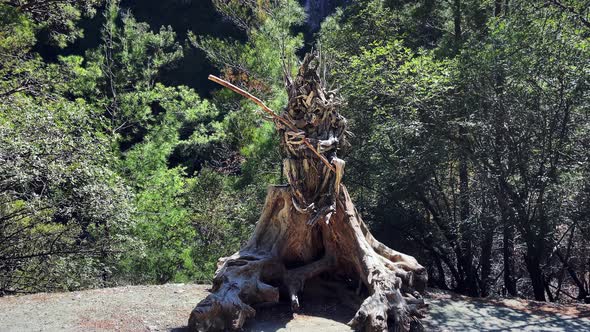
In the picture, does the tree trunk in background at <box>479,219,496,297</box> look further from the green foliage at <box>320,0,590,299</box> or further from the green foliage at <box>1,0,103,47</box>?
the green foliage at <box>1,0,103,47</box>

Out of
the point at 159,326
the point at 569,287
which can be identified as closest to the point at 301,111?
the point at 159,326

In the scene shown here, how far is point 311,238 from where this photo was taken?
6.68 m

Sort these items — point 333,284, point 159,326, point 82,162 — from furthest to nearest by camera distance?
point 82,162
point 333,284
point 159,326

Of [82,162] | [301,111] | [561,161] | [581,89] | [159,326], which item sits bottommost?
[159,326]

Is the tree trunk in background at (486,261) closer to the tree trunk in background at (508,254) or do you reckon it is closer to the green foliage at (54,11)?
the tree trunk in background at (508,254)

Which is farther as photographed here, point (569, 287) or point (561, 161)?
point (569, 287)

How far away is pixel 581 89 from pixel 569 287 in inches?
189

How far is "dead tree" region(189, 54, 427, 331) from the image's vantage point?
19.3 ft

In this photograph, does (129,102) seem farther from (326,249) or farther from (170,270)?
(326,249)

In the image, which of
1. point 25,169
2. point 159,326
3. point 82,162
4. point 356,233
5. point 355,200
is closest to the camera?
point 159,326

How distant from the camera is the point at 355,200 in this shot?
35.6ft

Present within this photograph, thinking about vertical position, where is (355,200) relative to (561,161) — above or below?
below

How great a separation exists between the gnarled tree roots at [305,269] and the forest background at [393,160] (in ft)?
4.60

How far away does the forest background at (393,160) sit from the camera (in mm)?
8469
